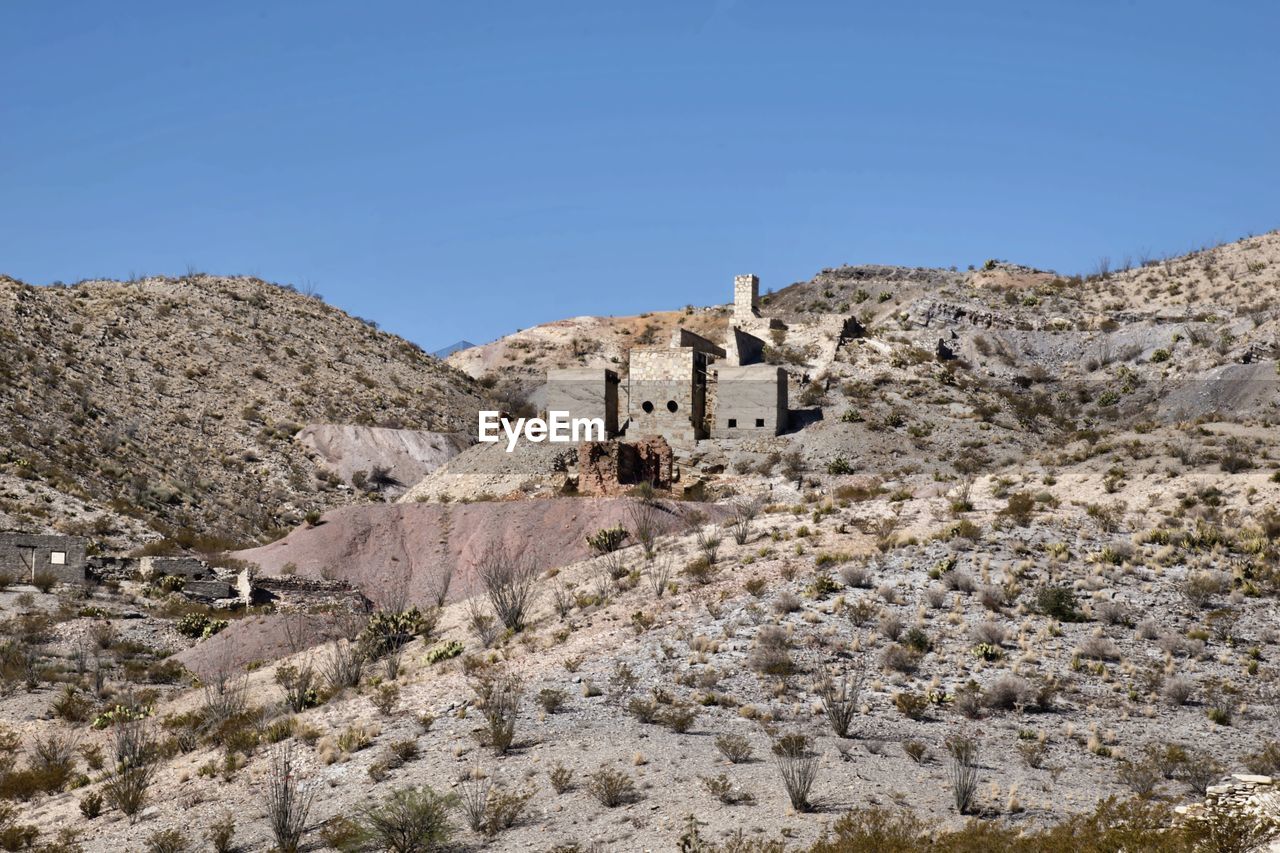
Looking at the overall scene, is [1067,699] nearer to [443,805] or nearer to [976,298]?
[443,805]

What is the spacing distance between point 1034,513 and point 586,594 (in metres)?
10.2

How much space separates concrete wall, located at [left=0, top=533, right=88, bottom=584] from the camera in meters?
35.9

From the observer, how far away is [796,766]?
18.2m

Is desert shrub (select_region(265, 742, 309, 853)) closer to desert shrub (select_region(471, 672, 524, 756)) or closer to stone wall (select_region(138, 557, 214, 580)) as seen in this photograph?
desert shrub (select_region(471, 672, 524, 756))

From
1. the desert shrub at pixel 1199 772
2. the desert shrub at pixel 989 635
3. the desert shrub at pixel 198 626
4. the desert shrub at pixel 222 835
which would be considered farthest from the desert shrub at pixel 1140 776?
the desert shrub at pixel 198 626

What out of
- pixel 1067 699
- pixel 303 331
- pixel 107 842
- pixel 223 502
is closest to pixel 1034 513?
pixel 1067 699

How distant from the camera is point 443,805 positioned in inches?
706

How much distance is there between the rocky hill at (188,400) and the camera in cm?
4550

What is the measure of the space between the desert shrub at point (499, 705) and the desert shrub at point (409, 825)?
2.40m

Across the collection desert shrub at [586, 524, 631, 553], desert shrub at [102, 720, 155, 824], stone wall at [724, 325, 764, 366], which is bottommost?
desert shrub at [102, 720, 155, 824]

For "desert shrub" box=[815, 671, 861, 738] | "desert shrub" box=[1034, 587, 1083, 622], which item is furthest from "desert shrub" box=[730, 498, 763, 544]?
"desert shrub" box=[815, 671, 861, 738]

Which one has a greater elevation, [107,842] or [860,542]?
[860,542]

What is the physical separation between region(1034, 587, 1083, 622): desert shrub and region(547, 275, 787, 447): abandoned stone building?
23739 mm

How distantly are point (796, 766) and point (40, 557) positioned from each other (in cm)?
2555
